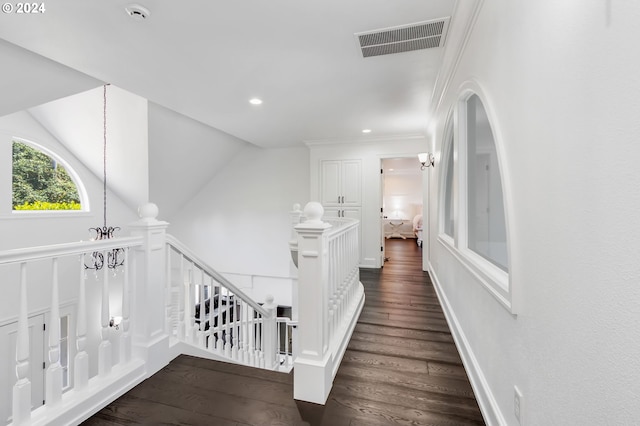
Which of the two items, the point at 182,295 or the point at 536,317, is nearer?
the point at 536,317

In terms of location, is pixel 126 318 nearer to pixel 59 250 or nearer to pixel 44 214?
pixel 59 250

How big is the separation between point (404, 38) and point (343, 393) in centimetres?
269

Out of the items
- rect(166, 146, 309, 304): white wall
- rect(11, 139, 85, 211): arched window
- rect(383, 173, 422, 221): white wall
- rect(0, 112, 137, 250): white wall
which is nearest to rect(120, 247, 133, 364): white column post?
rect(0, 112, 137, 250): white wall

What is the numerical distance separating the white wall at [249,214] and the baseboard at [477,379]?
427 cm

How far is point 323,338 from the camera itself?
1.85 metres

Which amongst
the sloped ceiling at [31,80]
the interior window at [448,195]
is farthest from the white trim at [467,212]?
the sloped ceiling at [31,80]

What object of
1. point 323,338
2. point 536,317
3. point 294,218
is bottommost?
point 323,338

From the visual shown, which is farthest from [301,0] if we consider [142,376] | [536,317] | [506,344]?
[142,376]

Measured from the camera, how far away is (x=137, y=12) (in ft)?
6.49

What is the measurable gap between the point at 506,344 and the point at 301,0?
235 centimetres

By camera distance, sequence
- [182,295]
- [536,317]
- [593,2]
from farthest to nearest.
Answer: [182,295] < [536,317] < [593,2]

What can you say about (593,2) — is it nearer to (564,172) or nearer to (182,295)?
(564,172)

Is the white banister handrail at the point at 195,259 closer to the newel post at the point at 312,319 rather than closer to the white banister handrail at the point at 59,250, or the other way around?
the white banister handrail at the point at 59,250

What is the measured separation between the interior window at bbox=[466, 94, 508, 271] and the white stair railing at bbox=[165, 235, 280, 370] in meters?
2.20
